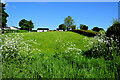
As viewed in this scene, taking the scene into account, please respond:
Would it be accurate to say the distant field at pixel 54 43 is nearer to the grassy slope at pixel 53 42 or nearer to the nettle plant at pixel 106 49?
the grassy slope at pixel 53 42

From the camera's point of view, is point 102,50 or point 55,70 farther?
point 102,50

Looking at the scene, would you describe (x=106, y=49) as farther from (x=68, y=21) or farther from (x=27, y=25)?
(x=27, y=25)

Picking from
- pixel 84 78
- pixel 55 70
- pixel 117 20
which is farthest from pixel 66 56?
pixel 117 20

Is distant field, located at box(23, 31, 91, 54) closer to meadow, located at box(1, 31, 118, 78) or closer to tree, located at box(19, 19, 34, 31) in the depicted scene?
meadow, located at box(1, 31, 118, 78)

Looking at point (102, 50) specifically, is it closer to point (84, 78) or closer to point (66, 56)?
point (66, 56)

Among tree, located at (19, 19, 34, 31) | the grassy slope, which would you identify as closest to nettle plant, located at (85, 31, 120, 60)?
the grassy slope

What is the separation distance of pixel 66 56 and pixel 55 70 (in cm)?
162

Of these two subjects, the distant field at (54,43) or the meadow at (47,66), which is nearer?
the meadow at (47,66)

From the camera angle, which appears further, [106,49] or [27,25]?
[27,25]

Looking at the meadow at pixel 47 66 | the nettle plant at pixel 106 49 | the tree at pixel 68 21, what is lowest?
the meadow at pixel 47 66

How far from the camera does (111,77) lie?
426 cm

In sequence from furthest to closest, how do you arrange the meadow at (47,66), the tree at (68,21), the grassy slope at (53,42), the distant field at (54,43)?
1. the tree at (68,21)
2. the grassy slope at (53,42)
3. the distant field at (54,43)
4. the meadow at (47,66)

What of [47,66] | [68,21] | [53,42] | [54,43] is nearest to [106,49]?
[47,66]

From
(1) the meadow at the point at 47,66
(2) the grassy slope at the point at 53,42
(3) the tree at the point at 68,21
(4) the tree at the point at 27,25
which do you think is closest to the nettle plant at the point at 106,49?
(1) the meadow at the point at 47,66
